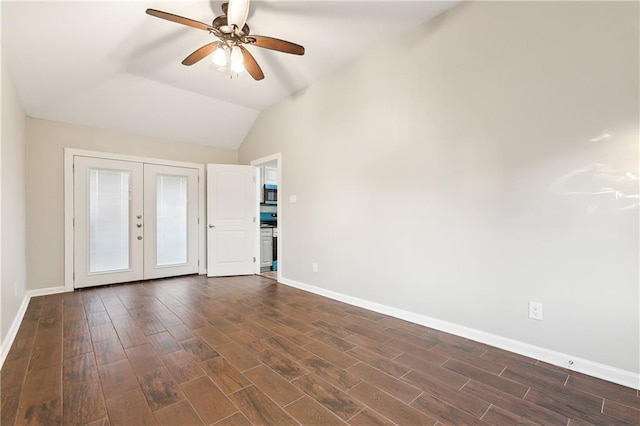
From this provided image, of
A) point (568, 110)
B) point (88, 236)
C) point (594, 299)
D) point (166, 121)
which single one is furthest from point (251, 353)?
point (166, 121)

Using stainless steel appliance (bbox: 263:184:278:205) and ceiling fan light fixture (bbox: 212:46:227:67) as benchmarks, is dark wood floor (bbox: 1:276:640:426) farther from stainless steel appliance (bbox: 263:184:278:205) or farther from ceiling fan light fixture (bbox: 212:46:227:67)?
stainless steel appliance (bbox: 263:184:278:205)

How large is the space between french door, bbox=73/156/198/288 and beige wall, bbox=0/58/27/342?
718 mm

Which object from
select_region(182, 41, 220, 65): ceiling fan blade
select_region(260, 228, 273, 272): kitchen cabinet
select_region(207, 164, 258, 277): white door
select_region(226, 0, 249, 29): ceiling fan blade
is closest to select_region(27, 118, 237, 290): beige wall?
select_region(207, 164, 258, 277): white door

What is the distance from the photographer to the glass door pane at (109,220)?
421 cm

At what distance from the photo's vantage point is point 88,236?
13.6ft

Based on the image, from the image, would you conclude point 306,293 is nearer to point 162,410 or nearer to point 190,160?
point 162,410

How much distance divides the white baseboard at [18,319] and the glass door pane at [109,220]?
0.49 metres

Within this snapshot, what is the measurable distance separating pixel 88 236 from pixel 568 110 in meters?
5.65

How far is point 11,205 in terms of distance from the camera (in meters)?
2.69

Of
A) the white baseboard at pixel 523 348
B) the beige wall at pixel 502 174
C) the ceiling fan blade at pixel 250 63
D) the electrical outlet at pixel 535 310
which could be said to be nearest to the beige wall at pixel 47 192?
the ceiling fan blade at pixel 250 63

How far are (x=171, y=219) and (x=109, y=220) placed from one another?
2.82ft

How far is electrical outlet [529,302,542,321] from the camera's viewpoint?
2133 mm

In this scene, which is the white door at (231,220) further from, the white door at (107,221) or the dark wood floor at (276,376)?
the dark wood floor at (276,376)

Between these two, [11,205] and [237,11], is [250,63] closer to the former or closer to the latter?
[237,11]
